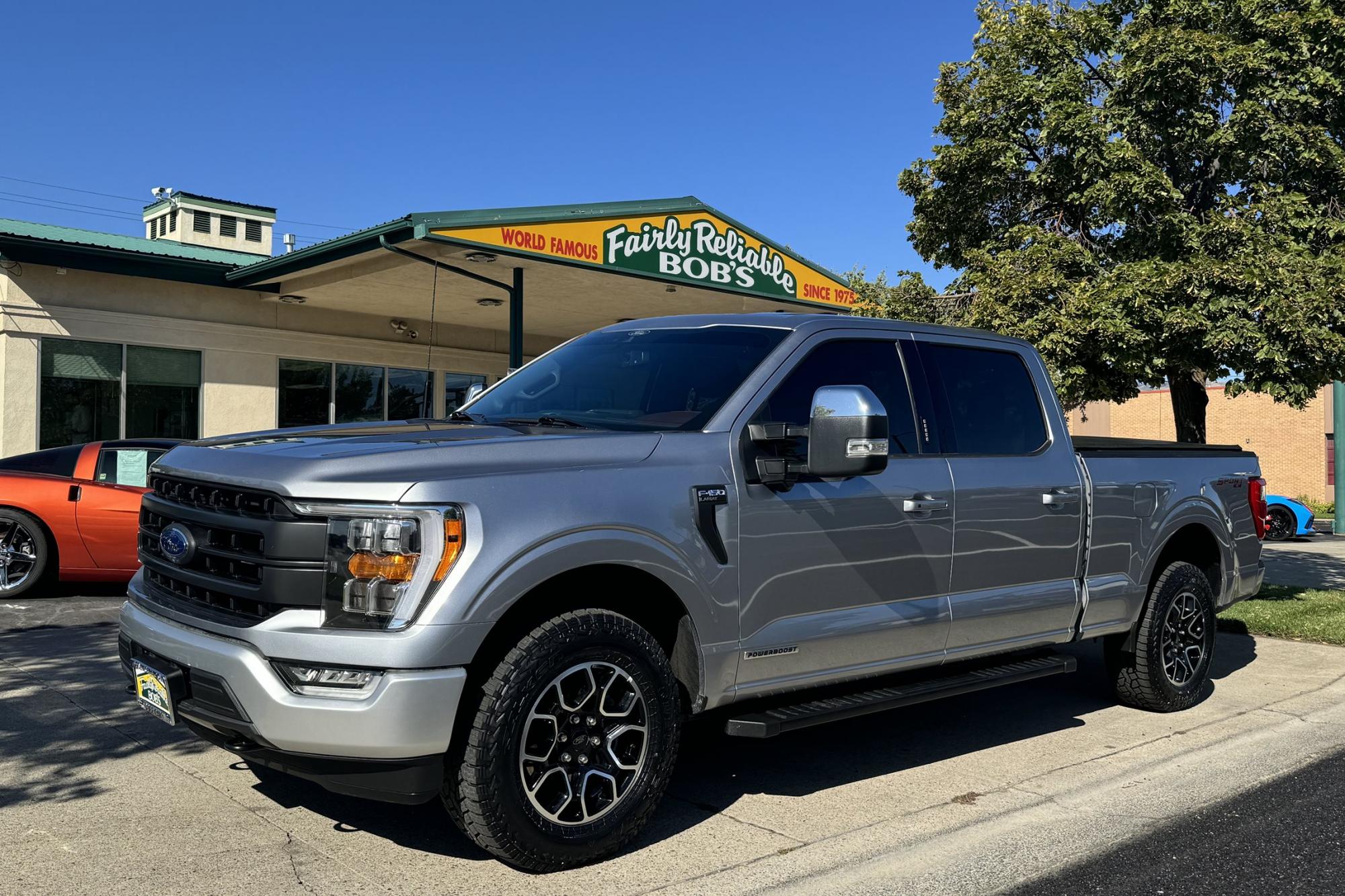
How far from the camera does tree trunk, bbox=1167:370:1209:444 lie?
11328 millimetres

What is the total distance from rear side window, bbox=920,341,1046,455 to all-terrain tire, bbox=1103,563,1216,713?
4.65 ft

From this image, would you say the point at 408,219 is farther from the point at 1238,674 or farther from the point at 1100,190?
the point at 1238,674

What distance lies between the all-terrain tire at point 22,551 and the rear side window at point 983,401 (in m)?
8.14

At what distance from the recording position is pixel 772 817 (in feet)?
15.0

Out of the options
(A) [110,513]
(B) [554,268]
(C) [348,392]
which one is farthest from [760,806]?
(C) [348,392]

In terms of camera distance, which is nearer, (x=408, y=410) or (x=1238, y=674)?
(x=1238, y=674)

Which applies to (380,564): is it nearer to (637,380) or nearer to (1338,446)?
(637,380)

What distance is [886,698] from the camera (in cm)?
480

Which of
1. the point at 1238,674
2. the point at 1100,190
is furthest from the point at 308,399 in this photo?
the point at 1238,674

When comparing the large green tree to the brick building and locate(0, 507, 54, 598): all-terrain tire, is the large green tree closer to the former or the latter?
locate(0, 507, 54, 598): all-terrain tire

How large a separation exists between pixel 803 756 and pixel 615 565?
2.06 meters

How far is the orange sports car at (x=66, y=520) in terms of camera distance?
971 centimetres

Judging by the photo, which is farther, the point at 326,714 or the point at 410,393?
the point at 410,393

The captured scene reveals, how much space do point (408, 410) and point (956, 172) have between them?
11870mm
